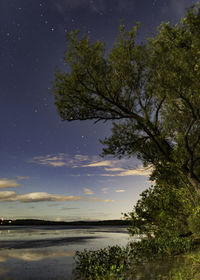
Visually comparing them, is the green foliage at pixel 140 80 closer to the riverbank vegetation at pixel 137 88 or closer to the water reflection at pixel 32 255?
the riverbank vegetation at pixel 137 88

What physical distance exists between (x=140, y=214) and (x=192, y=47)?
1410 centimetres

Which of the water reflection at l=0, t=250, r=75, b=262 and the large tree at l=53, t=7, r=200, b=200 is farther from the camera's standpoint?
the water reflection at l=0, t=250, r=75, b=262

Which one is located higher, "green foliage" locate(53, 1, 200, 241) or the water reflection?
"green foliage" locate(53, 1, 200, 241)

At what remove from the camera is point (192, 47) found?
15188mm

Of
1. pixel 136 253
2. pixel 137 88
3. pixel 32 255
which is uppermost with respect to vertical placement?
pixel 137 88

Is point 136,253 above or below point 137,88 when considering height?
below

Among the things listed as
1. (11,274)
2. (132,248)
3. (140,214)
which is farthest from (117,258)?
(11,274)

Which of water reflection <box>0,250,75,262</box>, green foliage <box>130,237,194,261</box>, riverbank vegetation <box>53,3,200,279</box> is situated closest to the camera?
riverbank vegetation <box>53,3,200,279</box>

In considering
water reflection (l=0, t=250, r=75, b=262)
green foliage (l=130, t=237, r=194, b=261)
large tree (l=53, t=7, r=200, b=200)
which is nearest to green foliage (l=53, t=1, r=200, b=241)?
large tree (l=53, t=7, r=200, b=200)

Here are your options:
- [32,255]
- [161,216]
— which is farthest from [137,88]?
[32,255]

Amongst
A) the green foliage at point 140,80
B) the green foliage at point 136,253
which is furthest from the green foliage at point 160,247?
the green foliage at point 140,80

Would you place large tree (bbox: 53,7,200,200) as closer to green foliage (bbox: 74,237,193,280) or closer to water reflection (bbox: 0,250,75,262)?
green foliage (bbox: 74,237,193,280)

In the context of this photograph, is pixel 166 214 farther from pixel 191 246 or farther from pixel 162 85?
pixel 162 85

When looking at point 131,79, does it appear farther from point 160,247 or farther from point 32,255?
point 32,255
